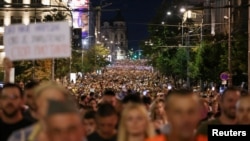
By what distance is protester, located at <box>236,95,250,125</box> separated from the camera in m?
7.43

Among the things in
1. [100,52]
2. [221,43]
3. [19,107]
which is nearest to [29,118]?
[19,107]

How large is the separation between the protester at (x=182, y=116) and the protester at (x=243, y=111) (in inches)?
89.3

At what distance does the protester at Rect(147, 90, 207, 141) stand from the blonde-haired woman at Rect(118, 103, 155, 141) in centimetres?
138

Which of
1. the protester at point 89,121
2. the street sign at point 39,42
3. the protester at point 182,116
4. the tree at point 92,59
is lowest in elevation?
the tree at point 92,59

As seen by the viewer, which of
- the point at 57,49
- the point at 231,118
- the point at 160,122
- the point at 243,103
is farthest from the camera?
the point at 57,49

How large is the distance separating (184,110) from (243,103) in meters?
2.69

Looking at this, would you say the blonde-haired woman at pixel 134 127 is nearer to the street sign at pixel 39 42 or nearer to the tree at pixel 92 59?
the street sign at pixel 39 42

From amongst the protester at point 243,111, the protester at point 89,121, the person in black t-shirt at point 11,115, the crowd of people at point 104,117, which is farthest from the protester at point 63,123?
the protester at point 89,121

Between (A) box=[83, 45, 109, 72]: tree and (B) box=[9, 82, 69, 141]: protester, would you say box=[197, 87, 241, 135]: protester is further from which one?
(A) box=[83, 45, 109, 72]: tree

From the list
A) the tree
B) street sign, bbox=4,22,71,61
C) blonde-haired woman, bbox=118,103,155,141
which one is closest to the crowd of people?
blonde-haired woman, bbox=118,103,155,141

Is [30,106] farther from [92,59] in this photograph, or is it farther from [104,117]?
[92,59]

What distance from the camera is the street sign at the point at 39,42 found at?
12719mm

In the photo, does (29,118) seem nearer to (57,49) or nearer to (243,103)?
(243,103)

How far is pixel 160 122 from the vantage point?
10.1m
